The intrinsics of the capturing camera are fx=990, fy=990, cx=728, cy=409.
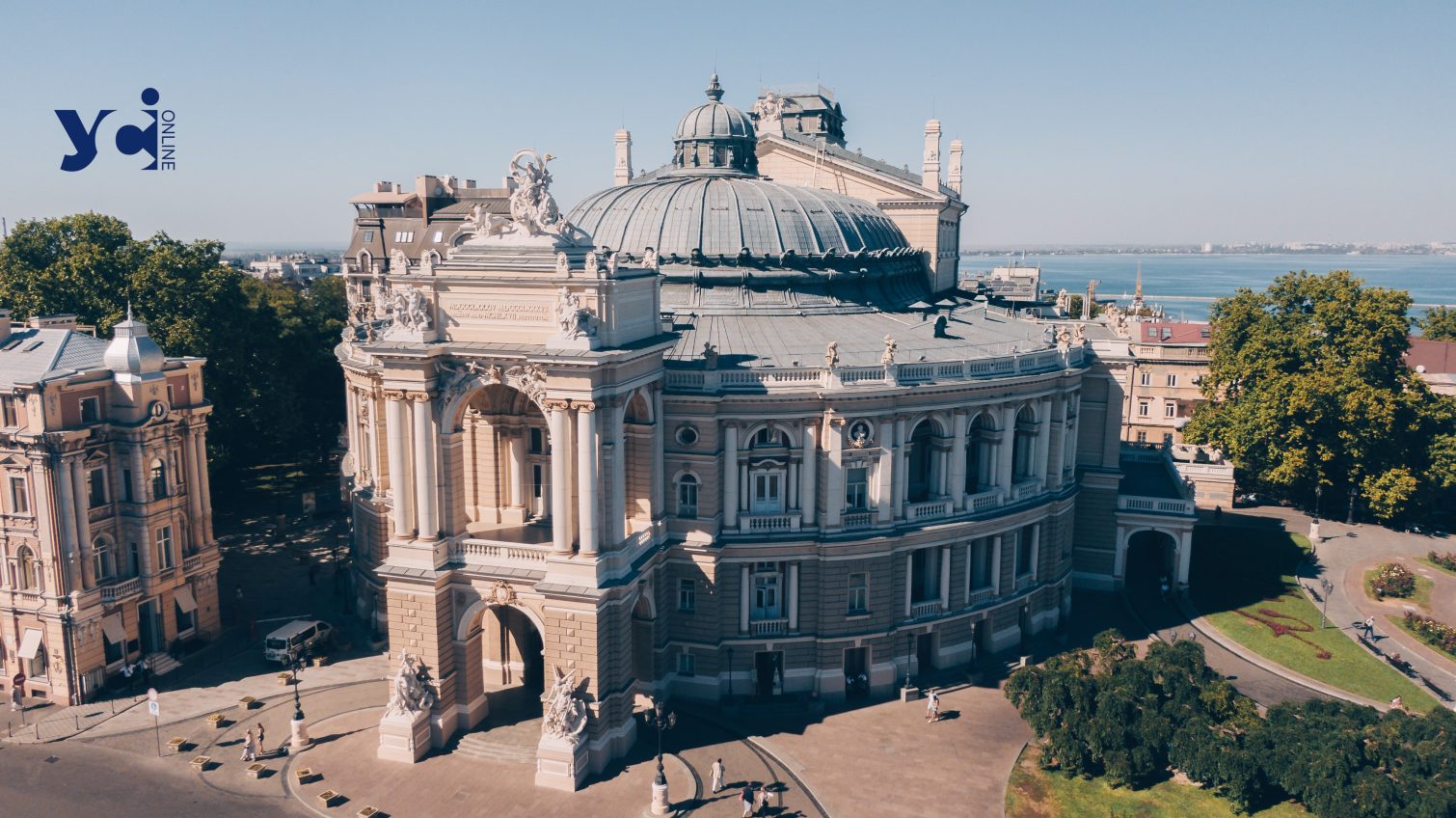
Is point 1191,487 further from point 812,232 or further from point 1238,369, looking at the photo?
point 812,232

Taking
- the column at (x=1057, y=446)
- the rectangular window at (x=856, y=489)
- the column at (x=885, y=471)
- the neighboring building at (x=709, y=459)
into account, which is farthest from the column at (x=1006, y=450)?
the rectangular window at (x=856, y=489)

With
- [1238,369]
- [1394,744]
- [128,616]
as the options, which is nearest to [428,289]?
[128,616]

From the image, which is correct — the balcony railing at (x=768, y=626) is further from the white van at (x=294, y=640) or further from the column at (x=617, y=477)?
the white van at (x=294, y=640)

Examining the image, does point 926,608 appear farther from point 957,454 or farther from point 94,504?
point 94,504

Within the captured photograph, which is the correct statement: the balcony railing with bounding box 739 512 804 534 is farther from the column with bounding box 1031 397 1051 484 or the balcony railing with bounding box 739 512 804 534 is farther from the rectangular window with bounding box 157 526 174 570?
the rectangular window with bounding box 157 526 174 570

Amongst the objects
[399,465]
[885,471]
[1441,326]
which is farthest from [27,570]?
[1441,326]

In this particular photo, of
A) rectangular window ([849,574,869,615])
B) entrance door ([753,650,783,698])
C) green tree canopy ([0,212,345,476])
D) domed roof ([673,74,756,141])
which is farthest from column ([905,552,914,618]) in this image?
green tree canopy ([0,212,345,476])
